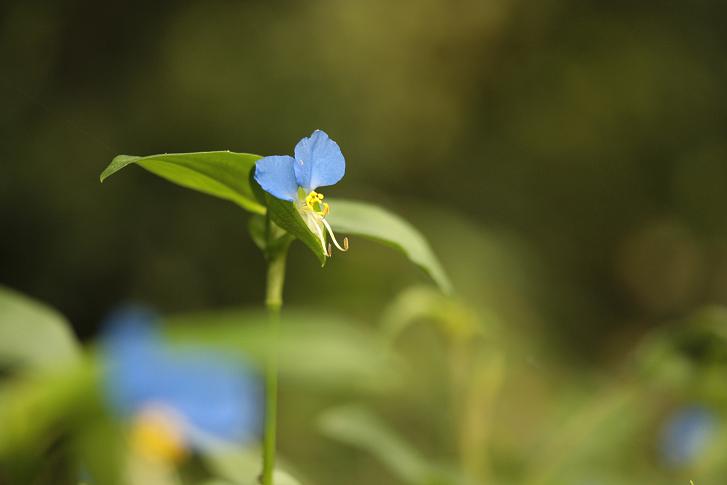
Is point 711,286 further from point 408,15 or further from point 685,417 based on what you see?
point 685,417

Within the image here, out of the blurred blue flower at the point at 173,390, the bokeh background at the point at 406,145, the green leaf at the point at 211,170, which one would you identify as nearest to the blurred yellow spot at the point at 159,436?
the blurred blue flower at the point at 173,390

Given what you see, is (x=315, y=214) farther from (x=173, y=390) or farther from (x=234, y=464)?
(x=234, y=464)

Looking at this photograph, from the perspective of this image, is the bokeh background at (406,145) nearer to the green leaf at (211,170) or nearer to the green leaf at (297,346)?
the green leaf at (211,170)

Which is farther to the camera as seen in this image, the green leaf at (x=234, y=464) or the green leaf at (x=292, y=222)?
the green leaf at (x=234, y=464)

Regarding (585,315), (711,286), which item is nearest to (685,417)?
(585,315)

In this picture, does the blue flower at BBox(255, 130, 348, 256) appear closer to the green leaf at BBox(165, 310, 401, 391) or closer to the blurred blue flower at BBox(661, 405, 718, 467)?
the green leaf at BBox(165, 310, 401, 391)

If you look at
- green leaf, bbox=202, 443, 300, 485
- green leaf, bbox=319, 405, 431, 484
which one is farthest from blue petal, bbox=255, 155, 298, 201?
green leaf, bbox=319, 405, 431, 484

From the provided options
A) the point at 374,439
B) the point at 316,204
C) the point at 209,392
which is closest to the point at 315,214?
the point at 316,204
